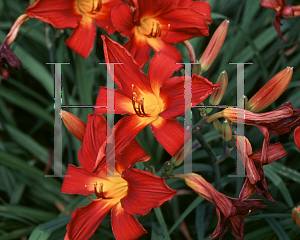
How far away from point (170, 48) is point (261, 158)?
497 millimetres

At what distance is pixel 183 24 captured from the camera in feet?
3.12

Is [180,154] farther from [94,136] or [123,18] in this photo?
[123,18]

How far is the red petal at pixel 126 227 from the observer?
0.72m

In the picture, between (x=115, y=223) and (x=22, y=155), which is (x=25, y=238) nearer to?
(x=22, y=155)

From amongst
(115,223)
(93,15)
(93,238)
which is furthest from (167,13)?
(93,238)

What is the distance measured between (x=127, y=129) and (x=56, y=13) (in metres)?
0.48

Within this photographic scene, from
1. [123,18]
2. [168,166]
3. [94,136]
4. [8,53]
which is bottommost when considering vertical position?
[168,166]

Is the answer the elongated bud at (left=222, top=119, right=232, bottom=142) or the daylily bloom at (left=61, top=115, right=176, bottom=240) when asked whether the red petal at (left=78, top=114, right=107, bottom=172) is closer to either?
the daylily bloom at (left=61, top=115, right=176, bottom=240)

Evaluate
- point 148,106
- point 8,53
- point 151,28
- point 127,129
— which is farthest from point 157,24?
point 8,53

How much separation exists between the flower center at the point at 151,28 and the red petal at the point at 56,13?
0.73 ft

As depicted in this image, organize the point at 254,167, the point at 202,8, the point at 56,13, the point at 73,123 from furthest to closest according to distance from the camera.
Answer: the point at 202,8 < the point at 56,13 < the point at 73,123 < the point at 254,167

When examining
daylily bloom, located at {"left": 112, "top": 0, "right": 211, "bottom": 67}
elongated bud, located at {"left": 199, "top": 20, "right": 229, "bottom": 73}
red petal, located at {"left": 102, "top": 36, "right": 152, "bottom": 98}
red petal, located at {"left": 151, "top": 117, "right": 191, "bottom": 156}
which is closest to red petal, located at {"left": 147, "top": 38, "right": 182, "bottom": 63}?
daylily bloom, located at {"left": 112, "top": 0, "right": 211, "bottom": 67}

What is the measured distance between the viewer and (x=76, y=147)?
1330 mm

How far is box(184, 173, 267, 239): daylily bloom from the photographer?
0.72 m
